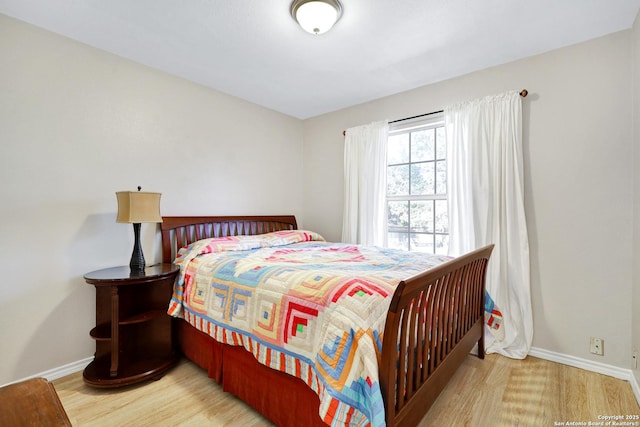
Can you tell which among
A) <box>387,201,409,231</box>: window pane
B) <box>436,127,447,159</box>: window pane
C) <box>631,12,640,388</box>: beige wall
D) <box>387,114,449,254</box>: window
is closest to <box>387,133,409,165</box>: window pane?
<box>387,114,449,254</box>: window

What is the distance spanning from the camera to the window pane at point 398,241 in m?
3.20

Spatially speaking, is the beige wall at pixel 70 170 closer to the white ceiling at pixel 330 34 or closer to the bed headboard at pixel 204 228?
the bed headboard at pixel 204 228

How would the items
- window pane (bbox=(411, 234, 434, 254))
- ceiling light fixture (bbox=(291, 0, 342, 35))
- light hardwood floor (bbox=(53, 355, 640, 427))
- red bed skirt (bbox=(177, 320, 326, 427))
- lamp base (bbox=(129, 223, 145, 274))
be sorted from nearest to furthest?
red bed skirt (bbox=(177, 320, 326, 427)), light hardwood floor (bbox=(53, 355, 640, 427)), ceiling light fixture (bbox=(291, 0, 342, 35)), lamp base (bbox=(129, 223, 145, 274)), window pane (bbox=(411, 234, 434, 254))

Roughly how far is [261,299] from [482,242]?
2018 millimetres

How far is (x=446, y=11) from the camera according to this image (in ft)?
6.23

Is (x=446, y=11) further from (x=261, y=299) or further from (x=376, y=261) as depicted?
(x=261, y=299)

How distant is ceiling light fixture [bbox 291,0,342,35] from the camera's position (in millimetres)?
1764

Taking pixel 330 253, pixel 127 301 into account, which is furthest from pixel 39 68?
pixel 330 253

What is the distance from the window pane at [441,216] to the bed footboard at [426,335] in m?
0.80

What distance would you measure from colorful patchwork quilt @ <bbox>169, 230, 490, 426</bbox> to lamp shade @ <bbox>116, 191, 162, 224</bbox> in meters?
0.44

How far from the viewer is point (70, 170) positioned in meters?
2.17

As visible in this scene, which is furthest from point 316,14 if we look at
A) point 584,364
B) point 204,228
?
point 584,364

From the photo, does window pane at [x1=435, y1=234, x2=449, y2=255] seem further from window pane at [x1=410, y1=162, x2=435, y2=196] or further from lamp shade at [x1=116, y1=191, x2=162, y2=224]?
lamp shade at [x1=116, y1=191, x2=162, y2=224]

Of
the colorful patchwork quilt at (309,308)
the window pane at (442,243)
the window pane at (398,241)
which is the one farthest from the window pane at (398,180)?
the colorful patchwork quilt at (309,308)
